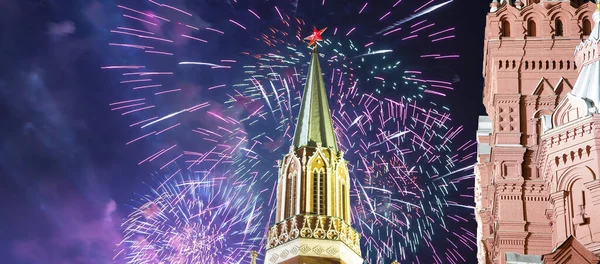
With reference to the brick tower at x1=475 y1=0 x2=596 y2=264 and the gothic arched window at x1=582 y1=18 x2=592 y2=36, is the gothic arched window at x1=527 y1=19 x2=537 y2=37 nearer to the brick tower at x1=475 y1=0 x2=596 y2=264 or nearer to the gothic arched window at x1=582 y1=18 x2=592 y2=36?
the brick tower at x1=475 y1=0 x2=596 y2=264

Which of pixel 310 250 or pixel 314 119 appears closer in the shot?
pixel 310 250

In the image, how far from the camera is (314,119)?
54.3 m

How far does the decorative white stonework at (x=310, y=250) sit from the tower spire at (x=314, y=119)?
644 cm

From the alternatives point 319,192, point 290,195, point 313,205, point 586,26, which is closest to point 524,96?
point 586,26

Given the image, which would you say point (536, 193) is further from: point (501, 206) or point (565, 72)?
point (565, 72)

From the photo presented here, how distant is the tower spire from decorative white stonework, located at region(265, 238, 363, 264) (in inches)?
253

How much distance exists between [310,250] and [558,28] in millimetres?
18219

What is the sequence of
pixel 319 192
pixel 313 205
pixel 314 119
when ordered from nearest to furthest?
pixel 313 205
pixel 319 192
pixel 314 119

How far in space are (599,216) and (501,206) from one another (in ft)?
21.8

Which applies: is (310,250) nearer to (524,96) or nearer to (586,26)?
(524,96)

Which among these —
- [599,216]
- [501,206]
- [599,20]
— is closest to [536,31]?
[599,20]

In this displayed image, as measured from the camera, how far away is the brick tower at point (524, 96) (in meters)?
33.4

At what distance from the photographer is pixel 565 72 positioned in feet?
117

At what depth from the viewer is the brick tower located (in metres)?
33.4
